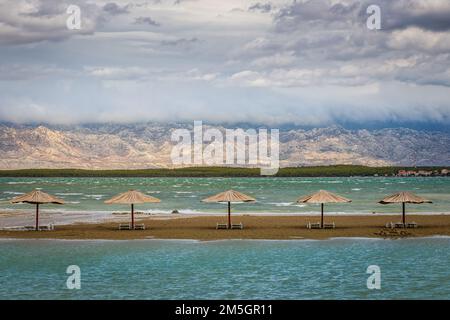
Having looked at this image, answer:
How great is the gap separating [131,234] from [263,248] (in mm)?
8235

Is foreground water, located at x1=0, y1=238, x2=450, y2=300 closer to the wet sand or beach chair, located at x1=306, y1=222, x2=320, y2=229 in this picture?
the wet sand

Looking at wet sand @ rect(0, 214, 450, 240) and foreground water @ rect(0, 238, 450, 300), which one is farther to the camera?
wet sand @ rect(0, 214, 450, 240)

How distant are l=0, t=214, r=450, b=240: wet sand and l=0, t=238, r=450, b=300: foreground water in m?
1.78

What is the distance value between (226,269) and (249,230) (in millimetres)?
11802

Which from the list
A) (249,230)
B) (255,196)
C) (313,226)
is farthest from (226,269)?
(255,196)

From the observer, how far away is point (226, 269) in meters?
24.2

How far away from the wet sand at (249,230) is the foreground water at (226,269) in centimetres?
Result: 178

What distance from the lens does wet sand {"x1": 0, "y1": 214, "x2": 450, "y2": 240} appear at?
33.6 metres

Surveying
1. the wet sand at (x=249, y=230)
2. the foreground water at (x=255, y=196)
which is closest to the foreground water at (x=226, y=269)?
the wet sand at (x=249, y=230)

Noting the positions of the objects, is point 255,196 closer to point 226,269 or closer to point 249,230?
point 249,230

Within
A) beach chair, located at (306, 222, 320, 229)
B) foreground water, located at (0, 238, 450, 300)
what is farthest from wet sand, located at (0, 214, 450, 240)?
foreground water, located at (0, 238, 450, 300)

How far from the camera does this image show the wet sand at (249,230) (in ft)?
110

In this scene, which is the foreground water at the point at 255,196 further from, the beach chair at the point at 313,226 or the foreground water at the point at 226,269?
the foreground water at the point at 226,269

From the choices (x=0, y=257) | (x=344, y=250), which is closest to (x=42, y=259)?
(x=0, y=257)
